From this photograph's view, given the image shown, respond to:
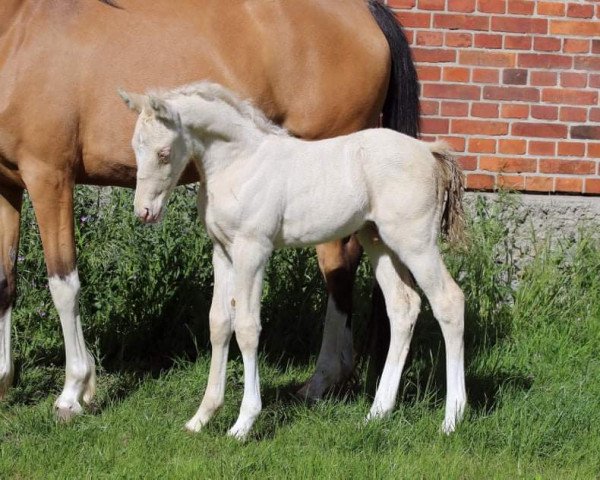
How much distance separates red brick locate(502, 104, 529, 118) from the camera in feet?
21.9

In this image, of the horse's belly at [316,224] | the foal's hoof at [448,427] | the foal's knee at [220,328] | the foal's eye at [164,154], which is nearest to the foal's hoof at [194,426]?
the foal's knee at [220,328]

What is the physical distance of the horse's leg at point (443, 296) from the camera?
177 inches

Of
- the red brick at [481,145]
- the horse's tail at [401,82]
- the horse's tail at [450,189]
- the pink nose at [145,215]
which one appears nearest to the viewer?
the pink nose at [145,215]

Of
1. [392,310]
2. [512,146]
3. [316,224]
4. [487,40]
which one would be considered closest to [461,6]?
[487,40]

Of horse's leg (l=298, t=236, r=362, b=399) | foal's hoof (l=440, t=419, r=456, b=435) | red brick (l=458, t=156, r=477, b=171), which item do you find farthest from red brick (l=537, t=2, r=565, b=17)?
foal's hoof (l=440, t=419, r=456, b=435)

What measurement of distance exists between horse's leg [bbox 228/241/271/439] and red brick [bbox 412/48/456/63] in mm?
2787

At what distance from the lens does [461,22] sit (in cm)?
659

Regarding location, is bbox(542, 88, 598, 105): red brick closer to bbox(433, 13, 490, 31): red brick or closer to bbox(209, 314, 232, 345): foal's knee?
bbox(433, 13, 490, 31): red brick

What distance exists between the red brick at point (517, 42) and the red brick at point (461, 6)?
30 centimetres

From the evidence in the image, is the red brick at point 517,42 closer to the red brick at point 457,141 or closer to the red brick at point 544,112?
the red brick at point 544,112

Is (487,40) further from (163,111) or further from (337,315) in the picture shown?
(163,111)

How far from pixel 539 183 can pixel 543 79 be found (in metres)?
0.69

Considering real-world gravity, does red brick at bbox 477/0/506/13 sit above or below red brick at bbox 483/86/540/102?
above

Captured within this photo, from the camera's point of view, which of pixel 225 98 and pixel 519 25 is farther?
pixel 519 25
